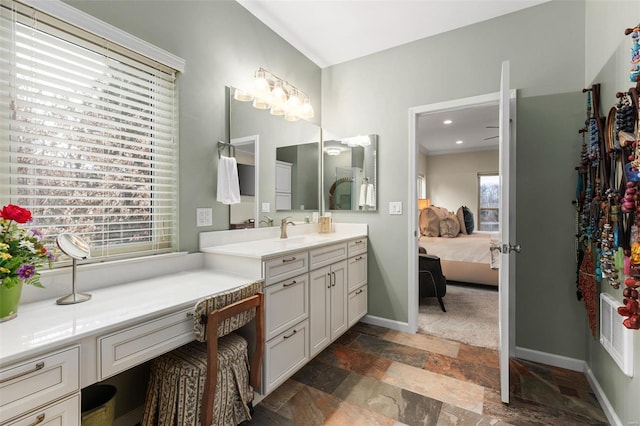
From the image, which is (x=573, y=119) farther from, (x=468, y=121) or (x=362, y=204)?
(x=468, y=121)

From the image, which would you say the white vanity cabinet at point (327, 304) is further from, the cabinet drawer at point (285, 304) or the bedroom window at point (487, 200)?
the bedroom window at point (487, 200)

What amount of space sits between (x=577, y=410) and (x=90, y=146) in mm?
3048

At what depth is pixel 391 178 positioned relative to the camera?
288 centimetres

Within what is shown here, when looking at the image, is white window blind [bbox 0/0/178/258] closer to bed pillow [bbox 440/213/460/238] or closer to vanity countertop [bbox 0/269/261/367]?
vanity countertop [bbox 0/269/261/367]

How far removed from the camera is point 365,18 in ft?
8.01

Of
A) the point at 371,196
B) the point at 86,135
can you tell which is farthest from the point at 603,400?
the point at 86,135

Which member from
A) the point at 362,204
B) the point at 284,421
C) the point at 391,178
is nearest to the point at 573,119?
the point at 391,178

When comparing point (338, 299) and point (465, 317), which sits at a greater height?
point (338, 299)

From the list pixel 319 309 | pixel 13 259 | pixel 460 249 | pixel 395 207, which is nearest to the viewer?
pixel 13 259

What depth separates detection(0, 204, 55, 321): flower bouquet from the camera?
40.4 inches

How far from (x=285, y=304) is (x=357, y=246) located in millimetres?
1114

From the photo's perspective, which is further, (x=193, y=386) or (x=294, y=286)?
(x=294, y=286)

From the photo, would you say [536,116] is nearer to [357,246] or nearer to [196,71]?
[357,246]

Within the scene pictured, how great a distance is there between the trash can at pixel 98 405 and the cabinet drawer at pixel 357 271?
67.9 inches
